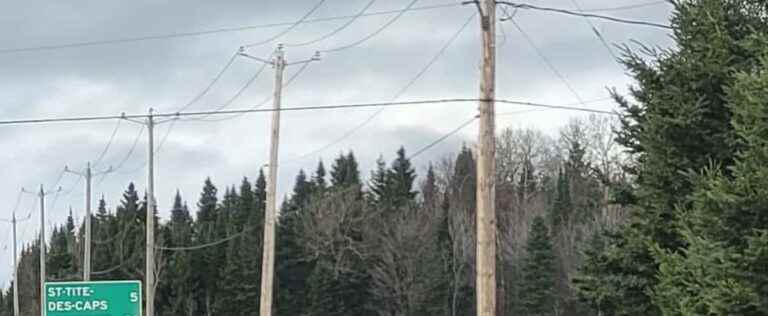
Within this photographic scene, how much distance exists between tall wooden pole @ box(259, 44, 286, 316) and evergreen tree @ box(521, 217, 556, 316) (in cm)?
3717

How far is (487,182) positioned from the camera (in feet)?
58.3

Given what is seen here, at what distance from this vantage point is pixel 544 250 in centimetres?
6994

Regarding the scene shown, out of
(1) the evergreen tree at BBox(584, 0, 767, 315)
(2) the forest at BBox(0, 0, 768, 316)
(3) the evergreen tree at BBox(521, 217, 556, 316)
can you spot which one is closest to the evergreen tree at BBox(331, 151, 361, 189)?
(2) the forest at BBox(0, 0, 768, 316)

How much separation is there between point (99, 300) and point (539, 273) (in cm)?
4445

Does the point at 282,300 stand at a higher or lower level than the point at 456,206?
lower

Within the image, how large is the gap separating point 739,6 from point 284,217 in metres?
63.2

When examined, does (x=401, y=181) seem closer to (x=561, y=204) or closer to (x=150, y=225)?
(x=561, y=204)

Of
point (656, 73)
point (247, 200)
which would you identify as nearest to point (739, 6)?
point (656, 73)

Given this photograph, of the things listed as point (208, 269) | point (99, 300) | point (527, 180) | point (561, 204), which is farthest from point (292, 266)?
point (99, 300)

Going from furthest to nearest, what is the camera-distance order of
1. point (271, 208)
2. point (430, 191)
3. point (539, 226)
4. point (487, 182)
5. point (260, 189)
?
point (260, 189) < point (430, 191) < point (539, 226) < point (271, 208) < point (487, 182)

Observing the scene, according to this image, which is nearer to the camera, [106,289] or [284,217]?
[106,289]

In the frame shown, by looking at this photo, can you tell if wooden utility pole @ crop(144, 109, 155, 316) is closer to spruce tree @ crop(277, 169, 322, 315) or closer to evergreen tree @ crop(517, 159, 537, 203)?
spruce tree @ crop(277, 169, 322, 315)

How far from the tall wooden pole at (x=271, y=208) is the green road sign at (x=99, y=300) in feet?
10.9

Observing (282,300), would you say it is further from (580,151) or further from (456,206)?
(580,151)
